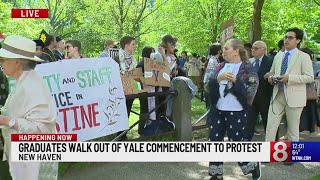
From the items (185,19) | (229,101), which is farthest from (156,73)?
(185,19)

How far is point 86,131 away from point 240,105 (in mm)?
2009

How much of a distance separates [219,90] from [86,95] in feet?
5.76

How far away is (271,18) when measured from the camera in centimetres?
3556

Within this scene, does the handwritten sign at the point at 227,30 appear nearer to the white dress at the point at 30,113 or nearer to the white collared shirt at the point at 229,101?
the white collared shirt at the point at 229,101

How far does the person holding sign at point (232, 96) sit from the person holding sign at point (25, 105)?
241 centimetres

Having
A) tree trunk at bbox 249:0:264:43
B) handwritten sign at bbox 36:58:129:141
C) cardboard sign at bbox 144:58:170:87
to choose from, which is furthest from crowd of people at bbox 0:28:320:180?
tree trunk at bbox 249:0:264:43

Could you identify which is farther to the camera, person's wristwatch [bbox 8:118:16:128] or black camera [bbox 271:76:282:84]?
black camera [bbox 271:76:282:84]

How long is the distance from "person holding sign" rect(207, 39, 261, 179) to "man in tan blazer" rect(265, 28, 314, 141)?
42.0 inches

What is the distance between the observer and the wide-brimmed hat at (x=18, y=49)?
11.4 ft

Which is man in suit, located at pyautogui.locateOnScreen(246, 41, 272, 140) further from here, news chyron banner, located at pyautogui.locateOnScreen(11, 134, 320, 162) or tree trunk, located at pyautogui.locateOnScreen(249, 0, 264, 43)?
tree trunk, located at pyautogui.locateOnScreen(249, 0, 264, 43)

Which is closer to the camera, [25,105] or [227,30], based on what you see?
[25,105]

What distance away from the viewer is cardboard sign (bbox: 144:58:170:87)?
7641mm

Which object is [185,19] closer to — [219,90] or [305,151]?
[219,90]

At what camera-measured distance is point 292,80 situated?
6238mm
